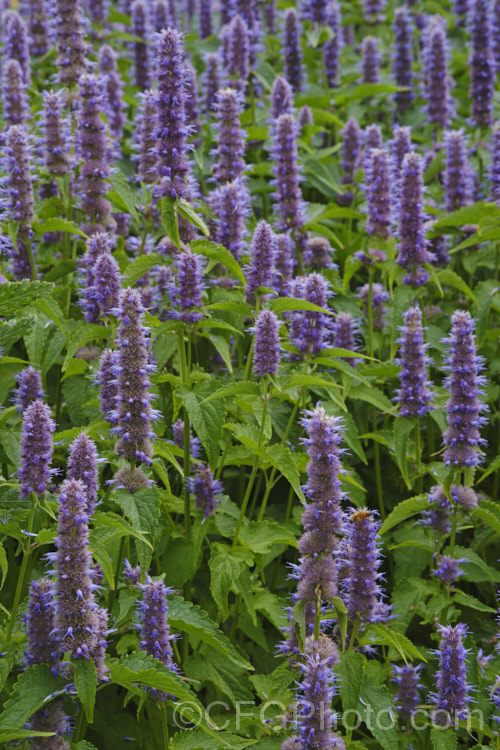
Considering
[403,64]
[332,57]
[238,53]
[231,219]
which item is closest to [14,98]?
[231,219]

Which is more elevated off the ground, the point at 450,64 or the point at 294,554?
the point at 450,64

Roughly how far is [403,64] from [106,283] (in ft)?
23.4

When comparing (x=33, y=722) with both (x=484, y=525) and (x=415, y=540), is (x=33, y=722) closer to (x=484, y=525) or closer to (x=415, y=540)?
(x=415, y=540)

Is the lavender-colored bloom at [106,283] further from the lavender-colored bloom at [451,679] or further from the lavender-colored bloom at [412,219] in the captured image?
the lavender-colored bloom at [451,679]

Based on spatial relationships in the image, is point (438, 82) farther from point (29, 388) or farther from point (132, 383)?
point (132, 383)

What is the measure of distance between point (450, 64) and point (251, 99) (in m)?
3.84

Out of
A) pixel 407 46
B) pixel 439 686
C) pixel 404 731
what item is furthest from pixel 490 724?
pixel 407 46

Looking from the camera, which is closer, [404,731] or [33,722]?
[33,722]

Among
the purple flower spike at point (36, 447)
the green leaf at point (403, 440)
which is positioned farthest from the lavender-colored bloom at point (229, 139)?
the purple flower spike at point (36, 447)

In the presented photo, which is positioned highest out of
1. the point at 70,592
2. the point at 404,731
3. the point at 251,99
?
the point at 251,99

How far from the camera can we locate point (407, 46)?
10.6 m

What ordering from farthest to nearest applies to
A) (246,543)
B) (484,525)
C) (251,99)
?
(251,99) < (484,525) < (246,543)

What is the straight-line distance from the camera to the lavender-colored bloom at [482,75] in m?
8.69

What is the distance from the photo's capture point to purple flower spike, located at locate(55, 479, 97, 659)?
304 centimetres
